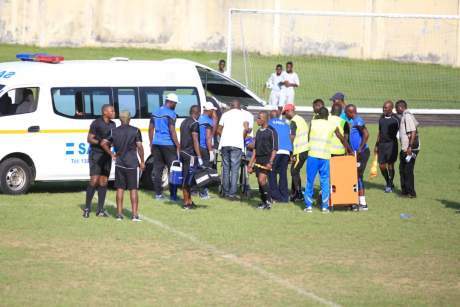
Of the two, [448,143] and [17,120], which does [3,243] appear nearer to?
[17,120]

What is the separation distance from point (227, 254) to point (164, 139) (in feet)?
16.4

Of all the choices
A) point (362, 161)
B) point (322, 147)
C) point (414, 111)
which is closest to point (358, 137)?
point (362, 161)

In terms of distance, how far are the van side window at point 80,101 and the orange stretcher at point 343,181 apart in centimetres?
457

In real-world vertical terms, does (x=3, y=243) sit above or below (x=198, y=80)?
below

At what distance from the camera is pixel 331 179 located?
62.6 feet

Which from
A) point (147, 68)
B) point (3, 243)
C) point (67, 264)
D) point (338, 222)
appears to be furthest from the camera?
point (147, 68)

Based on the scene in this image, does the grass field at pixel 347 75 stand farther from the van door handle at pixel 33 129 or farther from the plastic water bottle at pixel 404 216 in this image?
the plastic water bottle at pixel 404 216

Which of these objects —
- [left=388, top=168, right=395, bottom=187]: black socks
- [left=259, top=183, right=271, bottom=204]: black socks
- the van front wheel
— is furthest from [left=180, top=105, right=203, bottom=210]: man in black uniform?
[left=388, top=168, right=395, bottom=187]: black socks

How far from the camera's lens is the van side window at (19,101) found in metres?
19.7

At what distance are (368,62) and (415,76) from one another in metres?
3.29

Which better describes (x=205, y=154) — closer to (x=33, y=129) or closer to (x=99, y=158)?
(x=99, y=158)

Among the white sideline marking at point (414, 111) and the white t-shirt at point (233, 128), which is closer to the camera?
the white t-shirt at point (233, 128)

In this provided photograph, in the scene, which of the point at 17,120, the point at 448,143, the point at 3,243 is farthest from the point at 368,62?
the point at 3,243

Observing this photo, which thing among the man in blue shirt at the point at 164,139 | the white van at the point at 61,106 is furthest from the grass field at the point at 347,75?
the man in blue shirt at the point at 164,139
